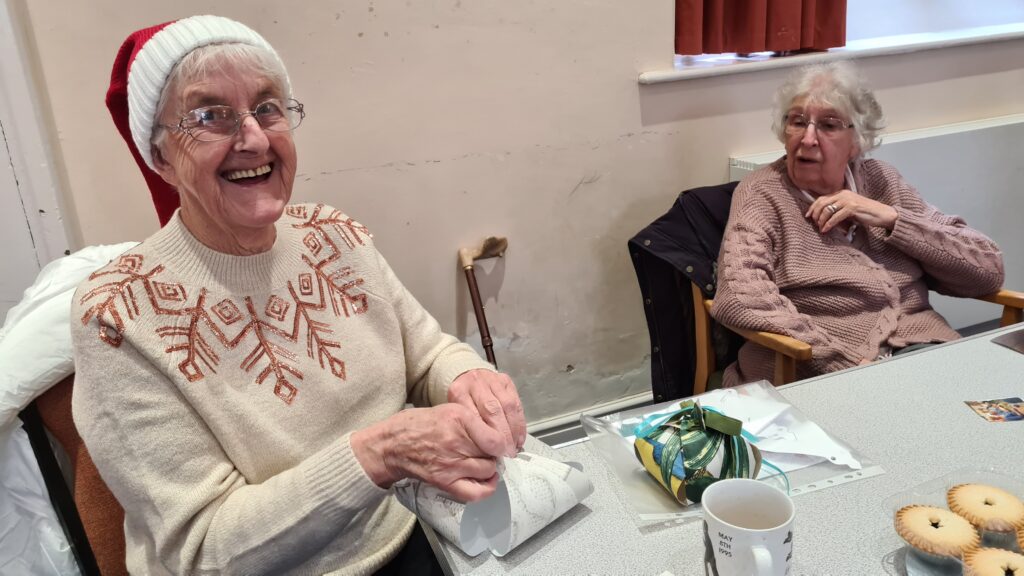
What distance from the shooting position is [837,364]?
5.98 ft

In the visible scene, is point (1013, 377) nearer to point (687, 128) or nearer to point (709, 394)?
point (709, 394)

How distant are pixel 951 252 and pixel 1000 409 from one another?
95 centimetres

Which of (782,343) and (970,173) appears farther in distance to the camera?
(970,173)

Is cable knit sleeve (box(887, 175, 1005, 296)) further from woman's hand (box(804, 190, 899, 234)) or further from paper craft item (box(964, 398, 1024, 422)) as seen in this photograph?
paper craft item (box(964, 398, 1024, 422))

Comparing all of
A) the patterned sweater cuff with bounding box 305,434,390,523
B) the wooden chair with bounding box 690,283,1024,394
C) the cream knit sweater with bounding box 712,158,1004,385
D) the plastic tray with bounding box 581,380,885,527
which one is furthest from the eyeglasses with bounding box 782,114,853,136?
the patterned sweater cuff with bounding box 305,434,390,523

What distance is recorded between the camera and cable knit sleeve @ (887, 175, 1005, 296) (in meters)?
1.95

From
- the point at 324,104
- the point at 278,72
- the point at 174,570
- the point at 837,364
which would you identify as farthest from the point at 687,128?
the point at 174,570

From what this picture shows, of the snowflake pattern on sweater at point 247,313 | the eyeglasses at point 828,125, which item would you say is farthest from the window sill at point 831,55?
the snowflake pattern on sweater at point 247,313

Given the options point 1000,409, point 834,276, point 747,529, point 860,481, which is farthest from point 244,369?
point 834,276

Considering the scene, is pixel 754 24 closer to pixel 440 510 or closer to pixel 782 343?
pixel 782 343

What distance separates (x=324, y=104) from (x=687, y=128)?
1265 mm

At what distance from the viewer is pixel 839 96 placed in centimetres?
205

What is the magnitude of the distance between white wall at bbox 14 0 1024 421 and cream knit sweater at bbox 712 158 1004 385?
520 millimetres

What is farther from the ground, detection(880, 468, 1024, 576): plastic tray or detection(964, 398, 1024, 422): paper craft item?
detection(880, 468, 1024, 576): plastic tray
